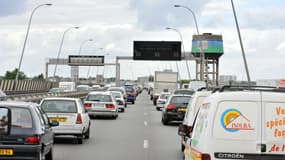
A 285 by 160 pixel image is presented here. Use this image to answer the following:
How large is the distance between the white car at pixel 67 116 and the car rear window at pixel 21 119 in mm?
7041

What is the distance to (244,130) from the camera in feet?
26.9

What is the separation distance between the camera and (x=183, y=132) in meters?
12.7

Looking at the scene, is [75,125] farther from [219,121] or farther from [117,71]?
[117,71]

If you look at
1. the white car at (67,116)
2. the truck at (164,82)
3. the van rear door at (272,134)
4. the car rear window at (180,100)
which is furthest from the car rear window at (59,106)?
the truck at (164,82)

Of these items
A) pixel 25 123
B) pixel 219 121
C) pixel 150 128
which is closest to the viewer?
pixel 219 121

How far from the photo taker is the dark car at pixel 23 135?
11734mm

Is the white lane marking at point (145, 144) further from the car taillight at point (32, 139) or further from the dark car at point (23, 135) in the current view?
the car taillight at point (32, 139)

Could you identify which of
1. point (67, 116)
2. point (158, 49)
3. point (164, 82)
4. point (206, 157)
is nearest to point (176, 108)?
point (67, 116)

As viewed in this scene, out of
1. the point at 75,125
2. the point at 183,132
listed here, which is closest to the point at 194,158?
the point at 183,132

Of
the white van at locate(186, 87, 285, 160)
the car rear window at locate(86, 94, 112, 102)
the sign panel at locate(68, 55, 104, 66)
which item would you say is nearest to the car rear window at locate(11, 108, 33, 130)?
the white van at locate(186, 87, 285, 160)

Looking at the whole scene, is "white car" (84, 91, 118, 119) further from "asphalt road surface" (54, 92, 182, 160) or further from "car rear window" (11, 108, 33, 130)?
"car rear window" (11, 108, 33, 130)

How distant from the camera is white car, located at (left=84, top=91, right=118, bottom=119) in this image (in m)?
34.0

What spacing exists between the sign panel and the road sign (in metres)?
23.3

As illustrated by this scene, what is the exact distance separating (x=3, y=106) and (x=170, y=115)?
1744cm
